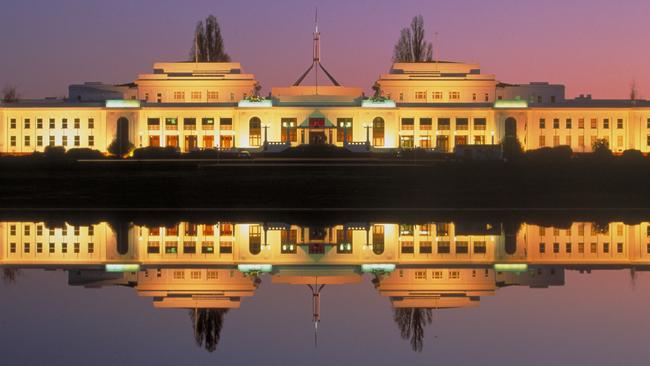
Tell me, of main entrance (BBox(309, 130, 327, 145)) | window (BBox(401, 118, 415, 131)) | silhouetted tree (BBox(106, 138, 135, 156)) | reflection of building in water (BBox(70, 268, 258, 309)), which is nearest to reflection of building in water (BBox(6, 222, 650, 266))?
reflection of building in water (BBox(70, 268, 258, 309))

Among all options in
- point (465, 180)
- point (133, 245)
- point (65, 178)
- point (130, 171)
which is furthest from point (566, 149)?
point (133, 245)

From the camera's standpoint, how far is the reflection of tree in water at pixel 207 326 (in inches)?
576

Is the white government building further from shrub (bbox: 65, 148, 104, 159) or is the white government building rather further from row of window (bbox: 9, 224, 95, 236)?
row of window (bbox: 9, 224, 95, 236)

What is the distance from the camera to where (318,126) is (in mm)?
96188

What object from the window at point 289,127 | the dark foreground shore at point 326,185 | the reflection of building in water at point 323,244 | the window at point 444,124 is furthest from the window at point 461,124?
the reflection of building in water at point 323,244

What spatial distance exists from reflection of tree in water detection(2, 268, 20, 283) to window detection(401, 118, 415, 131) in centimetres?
7723

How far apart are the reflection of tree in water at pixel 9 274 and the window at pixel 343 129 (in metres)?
76.0

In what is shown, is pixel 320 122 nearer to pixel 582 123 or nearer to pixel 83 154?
pixel 83 154

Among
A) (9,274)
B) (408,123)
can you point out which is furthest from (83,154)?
(9,274)

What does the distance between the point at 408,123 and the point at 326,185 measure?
49.1m

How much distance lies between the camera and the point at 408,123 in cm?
9800

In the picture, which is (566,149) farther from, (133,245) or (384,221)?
(133,245)

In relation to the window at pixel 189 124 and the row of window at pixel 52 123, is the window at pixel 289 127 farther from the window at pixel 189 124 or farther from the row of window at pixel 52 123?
the row of window at pixel 52 123

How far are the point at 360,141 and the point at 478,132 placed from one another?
41.7ft
